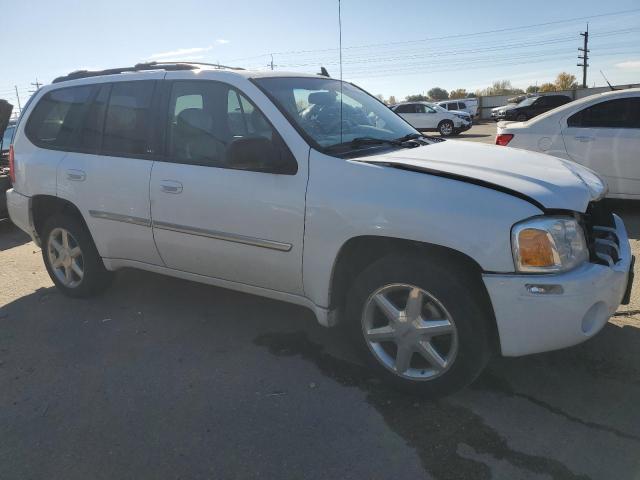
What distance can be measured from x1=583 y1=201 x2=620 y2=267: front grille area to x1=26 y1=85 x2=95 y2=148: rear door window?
12.4 feet

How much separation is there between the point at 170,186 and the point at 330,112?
1.19 metres

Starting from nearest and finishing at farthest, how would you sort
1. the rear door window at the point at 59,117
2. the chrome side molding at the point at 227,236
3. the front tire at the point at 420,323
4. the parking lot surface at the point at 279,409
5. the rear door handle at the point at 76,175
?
the parking lot surface at the point at 279,409 → the front tire at the point at 420,323 → the chrome side molding at the point at 227,236 → the rear door handle at the point at 76,175 → the rear door window at the point at 59,117

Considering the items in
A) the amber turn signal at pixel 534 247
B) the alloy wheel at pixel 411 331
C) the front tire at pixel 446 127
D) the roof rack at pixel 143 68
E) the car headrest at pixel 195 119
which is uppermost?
the front tire at pixel 446 127

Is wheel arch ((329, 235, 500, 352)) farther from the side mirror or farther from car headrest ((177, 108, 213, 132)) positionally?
car headrest ((177, 108, 213, 132))

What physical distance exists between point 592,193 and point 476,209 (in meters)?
0.89

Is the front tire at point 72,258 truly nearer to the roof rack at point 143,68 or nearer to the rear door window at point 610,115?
the roof rack at point 143,68

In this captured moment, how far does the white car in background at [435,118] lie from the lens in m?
25.2

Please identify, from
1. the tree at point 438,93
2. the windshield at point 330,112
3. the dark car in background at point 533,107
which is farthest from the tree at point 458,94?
the windshield at point 330,112

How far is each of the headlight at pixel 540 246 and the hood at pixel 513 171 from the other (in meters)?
0.10

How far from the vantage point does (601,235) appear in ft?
10.3

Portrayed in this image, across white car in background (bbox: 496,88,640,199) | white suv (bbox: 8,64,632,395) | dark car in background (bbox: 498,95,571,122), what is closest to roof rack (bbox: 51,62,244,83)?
white suv (bbox: 8,64,632,395)

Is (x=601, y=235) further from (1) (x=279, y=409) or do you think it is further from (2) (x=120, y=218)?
(2) (x=120, y=218)

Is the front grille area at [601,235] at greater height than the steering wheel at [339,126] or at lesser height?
lesser

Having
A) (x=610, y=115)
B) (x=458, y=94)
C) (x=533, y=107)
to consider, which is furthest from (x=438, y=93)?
(x=610, y=115)
